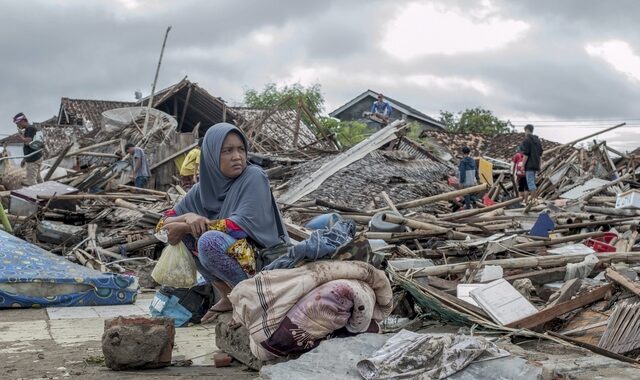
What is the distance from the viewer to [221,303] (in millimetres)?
5512

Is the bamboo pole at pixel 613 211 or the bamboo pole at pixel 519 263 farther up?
the bamboo pole at pixel 613 211

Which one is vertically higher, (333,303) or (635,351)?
(333,303)

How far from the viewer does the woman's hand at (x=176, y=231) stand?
509cm

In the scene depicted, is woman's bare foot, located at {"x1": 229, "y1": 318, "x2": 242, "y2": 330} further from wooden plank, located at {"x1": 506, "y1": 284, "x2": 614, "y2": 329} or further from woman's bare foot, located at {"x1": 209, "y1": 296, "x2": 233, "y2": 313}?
wooden plank, located at {"x1": 506, "y1": 284, "x2": 614, "y2": 329}

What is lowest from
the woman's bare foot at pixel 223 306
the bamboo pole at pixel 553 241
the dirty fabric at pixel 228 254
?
the woman's bare foot at pixel 223 306

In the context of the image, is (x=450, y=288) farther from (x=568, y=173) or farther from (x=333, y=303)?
(x=568, y=173)

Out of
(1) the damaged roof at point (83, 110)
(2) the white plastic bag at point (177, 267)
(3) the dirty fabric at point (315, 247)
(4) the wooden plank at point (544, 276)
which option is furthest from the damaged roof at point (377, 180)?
(1) the damaged roof at point (83, 110)

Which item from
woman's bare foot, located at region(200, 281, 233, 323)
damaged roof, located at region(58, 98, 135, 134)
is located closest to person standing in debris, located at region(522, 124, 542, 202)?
woman's bare foot, located at region(200, 281, 233, 323)

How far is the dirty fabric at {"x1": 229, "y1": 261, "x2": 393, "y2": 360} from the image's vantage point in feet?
13.4

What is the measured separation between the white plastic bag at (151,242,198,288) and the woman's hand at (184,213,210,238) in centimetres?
32

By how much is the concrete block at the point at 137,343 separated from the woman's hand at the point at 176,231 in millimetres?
652

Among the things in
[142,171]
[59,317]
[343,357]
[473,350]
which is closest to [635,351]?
[473,350]

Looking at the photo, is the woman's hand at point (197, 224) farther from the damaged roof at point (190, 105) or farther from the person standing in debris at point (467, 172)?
the damaged roof at point (190, 105)

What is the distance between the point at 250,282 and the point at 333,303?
46cm
